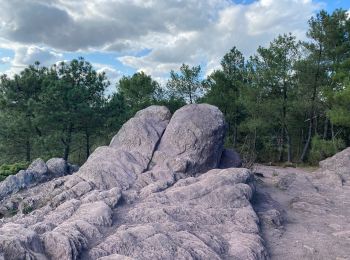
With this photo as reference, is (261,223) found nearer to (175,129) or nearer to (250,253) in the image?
(250,253)

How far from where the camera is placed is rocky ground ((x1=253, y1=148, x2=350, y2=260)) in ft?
35.7

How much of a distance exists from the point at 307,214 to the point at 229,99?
62.8ft

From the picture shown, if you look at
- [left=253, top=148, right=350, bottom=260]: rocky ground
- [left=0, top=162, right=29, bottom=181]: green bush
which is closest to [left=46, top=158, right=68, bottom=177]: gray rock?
[left=0, top=162, right=29, bottom=181]: green bush

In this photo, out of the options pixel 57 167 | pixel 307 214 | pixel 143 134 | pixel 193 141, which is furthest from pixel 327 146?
pixel 57 167

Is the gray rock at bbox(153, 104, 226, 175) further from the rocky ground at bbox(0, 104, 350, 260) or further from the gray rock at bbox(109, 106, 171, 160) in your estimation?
the gray rock at bbox(109, 106, 171, 160)

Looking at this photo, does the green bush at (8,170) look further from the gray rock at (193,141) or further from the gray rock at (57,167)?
the gray rock at (193,141)

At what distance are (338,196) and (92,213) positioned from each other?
11.6m

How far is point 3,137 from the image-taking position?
24375 millimetres

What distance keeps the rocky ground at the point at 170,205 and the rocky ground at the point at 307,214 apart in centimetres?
4

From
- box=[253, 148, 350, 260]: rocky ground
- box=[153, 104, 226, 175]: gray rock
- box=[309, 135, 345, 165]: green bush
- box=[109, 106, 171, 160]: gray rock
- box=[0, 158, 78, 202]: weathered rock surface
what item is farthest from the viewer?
box=[309, 135, 345, 165]: green bush

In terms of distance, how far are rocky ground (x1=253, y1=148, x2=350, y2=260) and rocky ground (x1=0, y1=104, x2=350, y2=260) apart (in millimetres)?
41

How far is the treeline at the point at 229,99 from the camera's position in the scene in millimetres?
22922

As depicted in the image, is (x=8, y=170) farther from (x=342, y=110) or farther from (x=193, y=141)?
(x=342, y=110)

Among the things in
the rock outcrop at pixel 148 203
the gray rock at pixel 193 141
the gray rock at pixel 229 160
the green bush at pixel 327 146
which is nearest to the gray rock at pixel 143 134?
the rock outcrop at pixel 148 203
